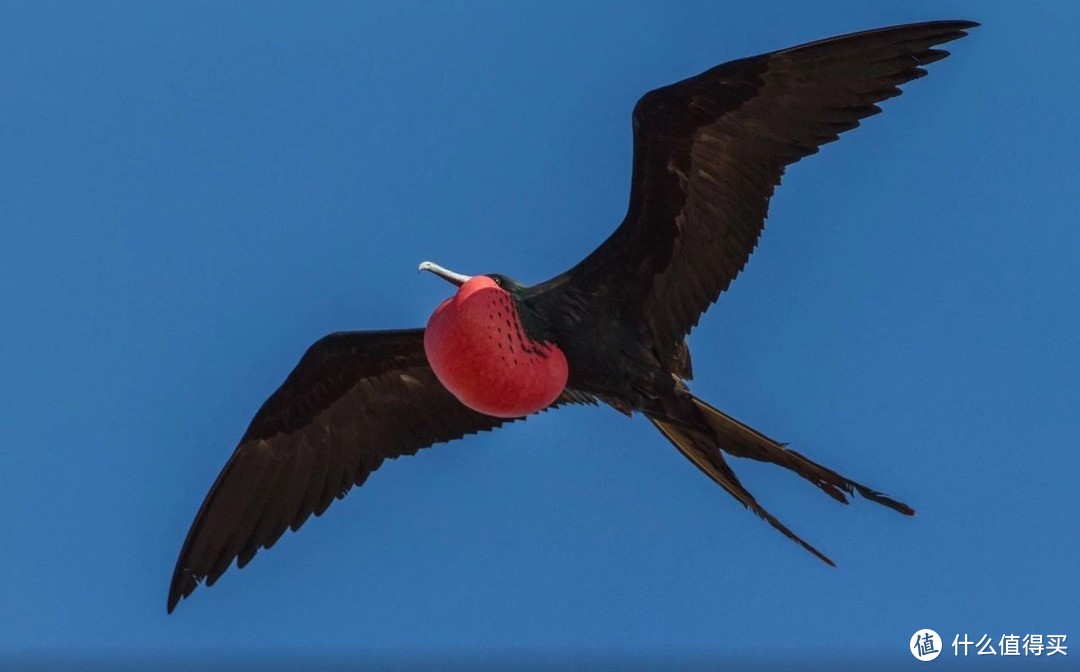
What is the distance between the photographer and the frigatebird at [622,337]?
5500 mm

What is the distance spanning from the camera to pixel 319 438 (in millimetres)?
6574

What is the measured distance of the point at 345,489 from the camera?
657cm

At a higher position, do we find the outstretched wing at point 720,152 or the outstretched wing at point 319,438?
the outstretched wing at point 720,152

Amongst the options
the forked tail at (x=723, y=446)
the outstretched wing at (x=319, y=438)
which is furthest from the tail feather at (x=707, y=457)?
the outstretched wing at (x=319, y=438)

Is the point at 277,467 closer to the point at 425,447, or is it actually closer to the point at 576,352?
the point at 425,447

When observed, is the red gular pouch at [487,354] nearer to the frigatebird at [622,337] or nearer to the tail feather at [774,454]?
the frigatebird at [622,337]

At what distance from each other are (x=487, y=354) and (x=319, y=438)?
54.2 inches

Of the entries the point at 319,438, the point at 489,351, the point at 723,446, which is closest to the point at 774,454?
the point at 723,446

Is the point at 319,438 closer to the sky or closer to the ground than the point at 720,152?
closer to the ground

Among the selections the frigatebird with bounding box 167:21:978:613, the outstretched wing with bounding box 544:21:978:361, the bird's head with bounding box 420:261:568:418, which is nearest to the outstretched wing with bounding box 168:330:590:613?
the frigatebird with bounding box 167:21:978:613

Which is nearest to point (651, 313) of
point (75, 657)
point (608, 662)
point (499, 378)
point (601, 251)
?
point (601, 251)

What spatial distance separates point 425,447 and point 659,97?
73.9 inches

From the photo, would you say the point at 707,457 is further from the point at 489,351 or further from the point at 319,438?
the point at 319,438

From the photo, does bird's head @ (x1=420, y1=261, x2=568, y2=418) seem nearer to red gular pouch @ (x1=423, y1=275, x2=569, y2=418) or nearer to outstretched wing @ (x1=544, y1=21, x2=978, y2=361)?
red gular pouch @ (x1=423, y1=275, x2=569, y2=418)
